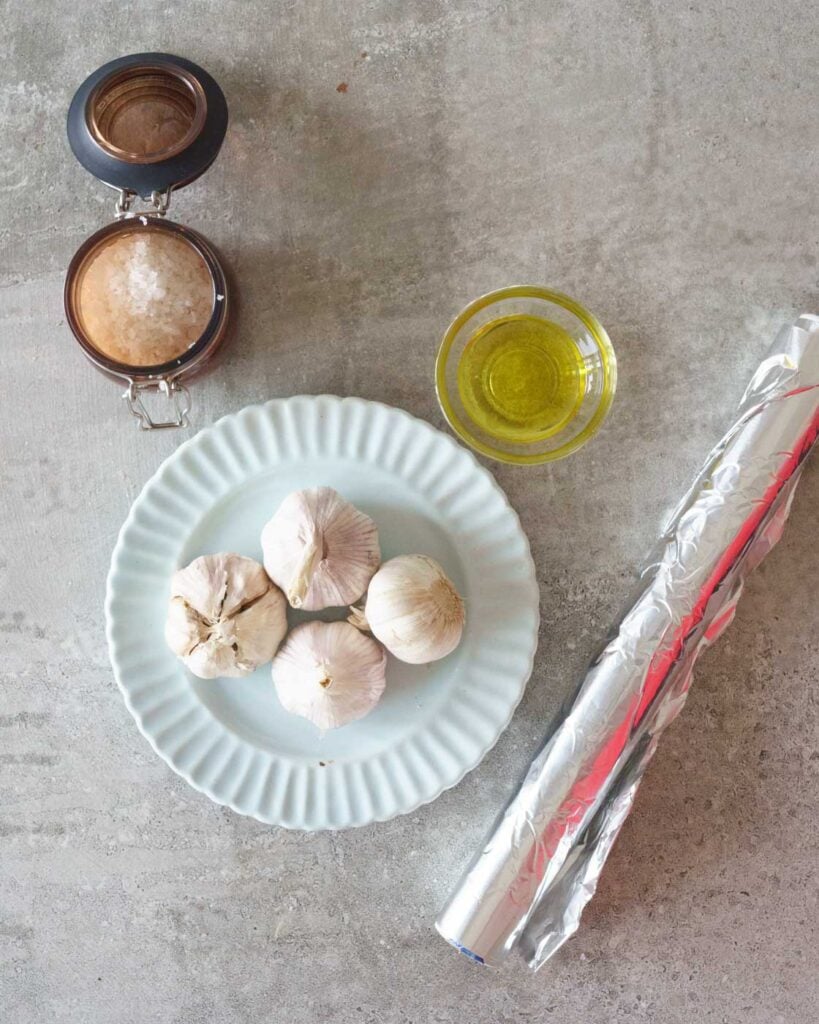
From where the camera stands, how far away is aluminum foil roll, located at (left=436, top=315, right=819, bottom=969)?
0.78 meters

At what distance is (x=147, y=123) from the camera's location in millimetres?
772

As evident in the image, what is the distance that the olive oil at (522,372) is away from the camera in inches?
33.3

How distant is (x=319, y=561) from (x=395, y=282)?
0.31m

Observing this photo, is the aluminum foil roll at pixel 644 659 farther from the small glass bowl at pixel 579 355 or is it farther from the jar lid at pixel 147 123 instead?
the jar lid at pixel 147 123

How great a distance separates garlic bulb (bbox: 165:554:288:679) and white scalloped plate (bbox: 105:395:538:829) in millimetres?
56

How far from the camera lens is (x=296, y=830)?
2.84 feet

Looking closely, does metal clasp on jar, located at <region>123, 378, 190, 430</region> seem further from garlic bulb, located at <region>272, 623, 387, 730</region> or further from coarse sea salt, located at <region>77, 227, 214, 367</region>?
garlic bulb, located at <region>272, 623, 387, 730</region>

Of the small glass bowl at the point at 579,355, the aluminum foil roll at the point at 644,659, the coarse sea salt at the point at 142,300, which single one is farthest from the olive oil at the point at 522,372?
the coarse sea salt at the point at 142,300

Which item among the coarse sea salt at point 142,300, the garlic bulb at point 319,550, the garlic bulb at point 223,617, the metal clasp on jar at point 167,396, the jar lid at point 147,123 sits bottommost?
the garlic bulb at point 223,617

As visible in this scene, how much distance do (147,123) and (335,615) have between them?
18.8 inches

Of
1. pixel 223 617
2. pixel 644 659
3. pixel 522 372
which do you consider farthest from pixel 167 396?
pixel 644 659

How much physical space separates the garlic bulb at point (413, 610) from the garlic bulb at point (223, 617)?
0.09 m

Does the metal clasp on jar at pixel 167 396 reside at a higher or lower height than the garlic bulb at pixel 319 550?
higher

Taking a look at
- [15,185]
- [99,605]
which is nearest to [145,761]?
[99,605]
